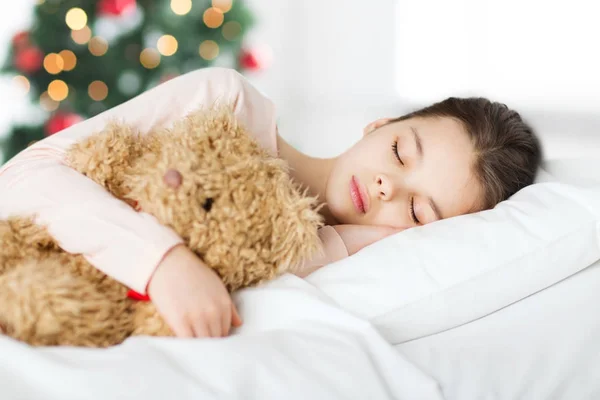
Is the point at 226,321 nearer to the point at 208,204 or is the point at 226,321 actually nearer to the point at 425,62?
the point at 208,204

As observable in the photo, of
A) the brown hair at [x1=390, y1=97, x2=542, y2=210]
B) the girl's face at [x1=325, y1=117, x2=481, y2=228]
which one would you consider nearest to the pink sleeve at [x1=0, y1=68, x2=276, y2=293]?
the girl's face at [x1=325, y1=117, x2=481, y2=228]

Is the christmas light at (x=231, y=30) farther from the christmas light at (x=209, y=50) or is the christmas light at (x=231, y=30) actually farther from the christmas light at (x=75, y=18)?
the christmas light at (x=75, y=18)

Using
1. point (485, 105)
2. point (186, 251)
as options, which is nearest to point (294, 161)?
point (485, 105)

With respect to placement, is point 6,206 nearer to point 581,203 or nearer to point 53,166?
point 53,166

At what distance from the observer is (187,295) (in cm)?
80

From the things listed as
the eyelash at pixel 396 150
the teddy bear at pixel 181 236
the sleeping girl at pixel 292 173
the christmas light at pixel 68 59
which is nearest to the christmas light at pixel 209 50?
the christmas light at pixel 68 59

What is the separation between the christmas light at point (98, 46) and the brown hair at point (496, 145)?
60.2 inches

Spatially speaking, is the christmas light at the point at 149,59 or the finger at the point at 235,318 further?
the christmas light at the point at 149,59

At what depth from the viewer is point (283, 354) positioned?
0.79 meters

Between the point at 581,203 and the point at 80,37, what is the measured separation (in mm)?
2011

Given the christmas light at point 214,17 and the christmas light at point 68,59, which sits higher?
the christmas light at point 214,17

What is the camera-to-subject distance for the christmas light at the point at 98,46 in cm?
239

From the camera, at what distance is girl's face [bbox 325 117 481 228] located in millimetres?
1155

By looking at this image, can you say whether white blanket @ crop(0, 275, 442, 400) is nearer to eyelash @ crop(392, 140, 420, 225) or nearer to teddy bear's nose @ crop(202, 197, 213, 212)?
teddy bear's nose @ crop(202, 197, 213, 212)
